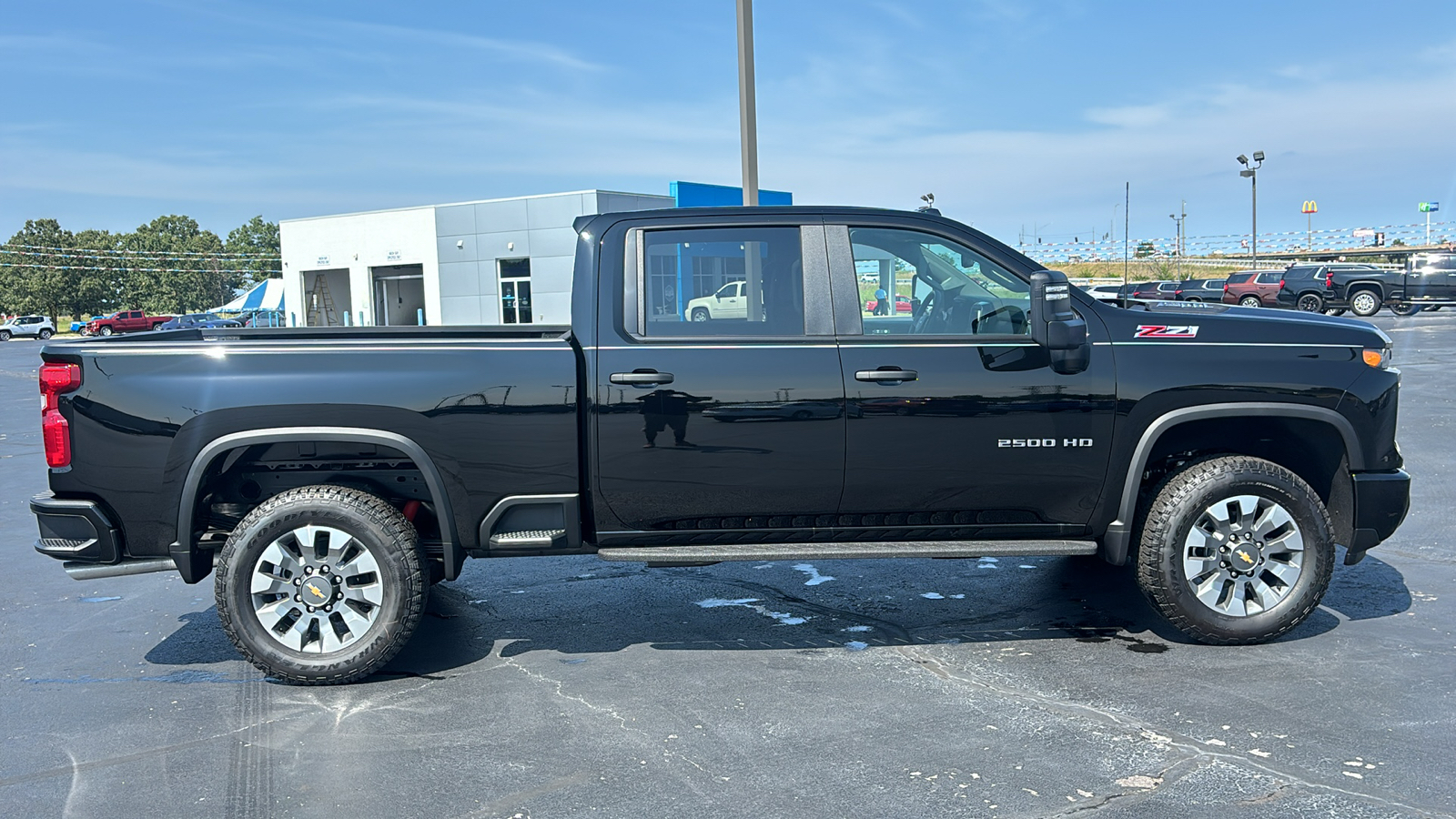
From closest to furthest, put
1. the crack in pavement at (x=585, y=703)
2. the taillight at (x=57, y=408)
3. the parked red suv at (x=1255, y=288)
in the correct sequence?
1. the crack in pavement at (x=585, y=703)
2. the taillight at (x=57, y=408)
3. the parked red suv at (x=1255, y=288)

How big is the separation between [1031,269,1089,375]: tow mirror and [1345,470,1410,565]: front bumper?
1.40 metres

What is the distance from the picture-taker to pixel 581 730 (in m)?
4.08

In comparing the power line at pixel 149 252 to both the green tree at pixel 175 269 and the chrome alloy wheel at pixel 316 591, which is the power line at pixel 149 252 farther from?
the chrome alloy wheel at pixel 316 591

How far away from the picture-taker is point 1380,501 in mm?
4844

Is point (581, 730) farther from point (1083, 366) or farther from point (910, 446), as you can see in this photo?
point (1083, 366)

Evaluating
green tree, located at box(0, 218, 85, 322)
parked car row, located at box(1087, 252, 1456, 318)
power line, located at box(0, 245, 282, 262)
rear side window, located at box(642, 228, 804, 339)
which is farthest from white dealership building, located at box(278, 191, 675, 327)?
power line, located at box(0, 245, 282, 262)

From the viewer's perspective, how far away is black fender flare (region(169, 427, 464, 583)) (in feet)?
14.7

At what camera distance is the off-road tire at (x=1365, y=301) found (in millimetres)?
34500

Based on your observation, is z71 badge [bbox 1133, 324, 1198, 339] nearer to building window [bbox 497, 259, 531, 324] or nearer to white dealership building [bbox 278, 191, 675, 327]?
white dealership building [bbox 278, 191, 675, 327]

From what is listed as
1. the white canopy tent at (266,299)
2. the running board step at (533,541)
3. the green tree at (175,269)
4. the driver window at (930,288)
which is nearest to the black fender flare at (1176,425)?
the driver window at (930,288)

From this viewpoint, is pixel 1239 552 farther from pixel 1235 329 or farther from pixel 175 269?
pixel 175 269

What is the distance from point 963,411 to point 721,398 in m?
1.03

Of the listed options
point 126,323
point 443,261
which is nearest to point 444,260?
point 443,261

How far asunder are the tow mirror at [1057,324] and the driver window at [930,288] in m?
0.15
